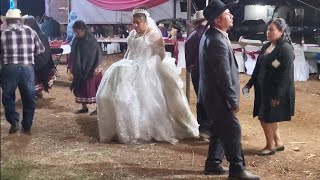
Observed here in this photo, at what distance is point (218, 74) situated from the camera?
13.6 ft

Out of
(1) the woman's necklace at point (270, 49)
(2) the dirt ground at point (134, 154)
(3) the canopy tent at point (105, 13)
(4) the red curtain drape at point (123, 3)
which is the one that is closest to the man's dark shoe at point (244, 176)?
(2) the dirt ground at point (134, 154)

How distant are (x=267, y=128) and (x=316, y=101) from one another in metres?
4.27

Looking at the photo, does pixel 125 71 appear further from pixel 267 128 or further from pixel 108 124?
pixel 267 128

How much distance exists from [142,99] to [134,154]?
0.79 m

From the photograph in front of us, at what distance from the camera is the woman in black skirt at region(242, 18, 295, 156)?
5090 millimetres

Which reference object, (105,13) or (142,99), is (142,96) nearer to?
(142,99)

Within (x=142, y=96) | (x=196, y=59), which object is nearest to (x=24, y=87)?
(x=142, y=96)

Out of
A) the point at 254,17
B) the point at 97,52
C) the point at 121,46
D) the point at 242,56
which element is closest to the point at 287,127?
the point at 97,52

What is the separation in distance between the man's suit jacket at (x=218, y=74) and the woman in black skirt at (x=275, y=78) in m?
0.95

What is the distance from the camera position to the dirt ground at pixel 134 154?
4.80 m

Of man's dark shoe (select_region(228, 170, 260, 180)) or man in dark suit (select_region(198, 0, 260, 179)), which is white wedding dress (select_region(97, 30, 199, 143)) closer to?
man in dark suit (select_region(198, 0, 260, 179))

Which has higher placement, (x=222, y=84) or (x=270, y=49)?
(x=270, y=49)

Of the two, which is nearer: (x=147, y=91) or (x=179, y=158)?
(x=179, y=158)

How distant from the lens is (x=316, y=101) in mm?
9188
